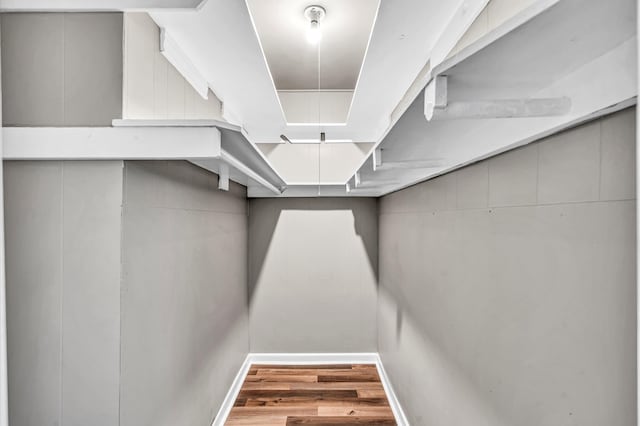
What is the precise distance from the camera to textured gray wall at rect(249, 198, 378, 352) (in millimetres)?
3016

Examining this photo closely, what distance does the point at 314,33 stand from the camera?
6.30 feet

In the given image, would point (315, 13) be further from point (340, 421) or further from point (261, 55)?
point (340, 421)

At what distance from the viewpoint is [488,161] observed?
1084 millimetres

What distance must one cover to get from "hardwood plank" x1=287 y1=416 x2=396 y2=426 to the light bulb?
237 cm

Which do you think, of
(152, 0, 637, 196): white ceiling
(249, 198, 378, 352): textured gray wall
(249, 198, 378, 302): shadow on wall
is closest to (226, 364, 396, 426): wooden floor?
(249, 198, 378, 352): textured gray wall

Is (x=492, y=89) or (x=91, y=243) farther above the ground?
(x=492, y=89)

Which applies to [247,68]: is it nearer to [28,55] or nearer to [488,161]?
[28,55]

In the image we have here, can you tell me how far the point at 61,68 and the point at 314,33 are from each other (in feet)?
4.36

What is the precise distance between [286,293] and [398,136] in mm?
2370

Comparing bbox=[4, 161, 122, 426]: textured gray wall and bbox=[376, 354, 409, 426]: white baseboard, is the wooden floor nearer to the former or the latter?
bbox=[376, 354, 409, 426]: white baseboard

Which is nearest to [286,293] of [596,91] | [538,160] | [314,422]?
[314,422]

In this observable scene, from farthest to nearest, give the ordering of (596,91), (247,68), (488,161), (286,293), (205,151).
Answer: (286,293)
(247,68)
(488,161)
(205,151)
(596,91)

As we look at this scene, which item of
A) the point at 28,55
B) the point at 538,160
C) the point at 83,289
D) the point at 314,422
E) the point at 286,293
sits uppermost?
the point at 28,55

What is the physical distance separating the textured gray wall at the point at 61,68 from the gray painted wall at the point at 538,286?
121cm
